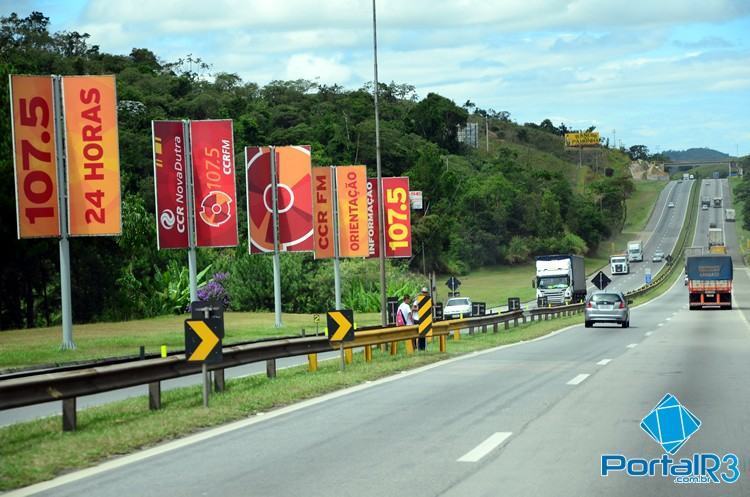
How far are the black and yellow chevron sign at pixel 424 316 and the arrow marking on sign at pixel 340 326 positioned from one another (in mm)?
5922

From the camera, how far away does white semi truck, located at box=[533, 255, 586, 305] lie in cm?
7844

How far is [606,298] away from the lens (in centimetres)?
4588

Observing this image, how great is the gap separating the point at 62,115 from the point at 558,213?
134 m

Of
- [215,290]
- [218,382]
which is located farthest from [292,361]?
[215,290]

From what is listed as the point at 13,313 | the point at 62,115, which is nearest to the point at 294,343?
the point at 62,115

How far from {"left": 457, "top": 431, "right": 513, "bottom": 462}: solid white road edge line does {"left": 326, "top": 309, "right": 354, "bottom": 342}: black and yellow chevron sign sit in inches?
377

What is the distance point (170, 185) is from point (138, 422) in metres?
20.9

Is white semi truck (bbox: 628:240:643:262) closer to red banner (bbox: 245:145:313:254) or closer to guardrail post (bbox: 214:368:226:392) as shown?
red banner (bbox: 245:145:313:254)

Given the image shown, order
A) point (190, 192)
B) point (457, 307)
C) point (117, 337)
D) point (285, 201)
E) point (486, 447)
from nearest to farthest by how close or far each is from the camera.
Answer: point (486, 447), point (190, 192), point (117, 337), point (285, 201), point (457, 307)

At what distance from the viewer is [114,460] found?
460 inches

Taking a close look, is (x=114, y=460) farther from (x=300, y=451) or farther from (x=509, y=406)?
(x=509, y=406)

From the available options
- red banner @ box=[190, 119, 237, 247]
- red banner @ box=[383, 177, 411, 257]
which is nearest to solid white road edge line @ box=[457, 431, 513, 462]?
red banner @ box=[190, 119, 237, 247]

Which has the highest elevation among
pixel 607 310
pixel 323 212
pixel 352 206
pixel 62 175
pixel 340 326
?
pixel 62 175

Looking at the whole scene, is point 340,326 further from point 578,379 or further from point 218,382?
point 578,379
